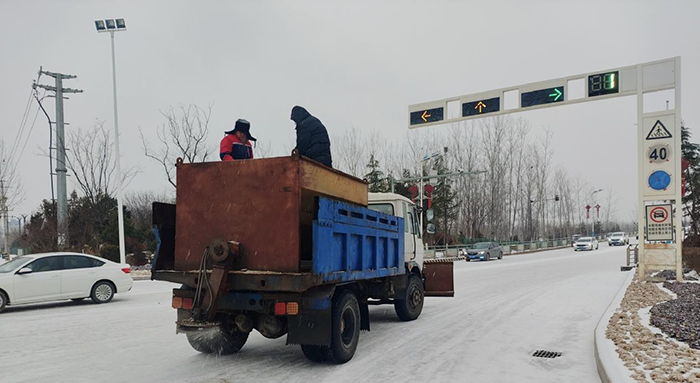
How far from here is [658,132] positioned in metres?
15.6

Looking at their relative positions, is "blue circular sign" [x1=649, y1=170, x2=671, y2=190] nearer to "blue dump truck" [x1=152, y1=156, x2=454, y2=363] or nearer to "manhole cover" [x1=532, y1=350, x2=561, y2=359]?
"manhole cover" [x1=532, y1=350, x2=561, y2=359]

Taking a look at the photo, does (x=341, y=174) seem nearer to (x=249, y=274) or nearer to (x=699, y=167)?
(x=249, y=274)

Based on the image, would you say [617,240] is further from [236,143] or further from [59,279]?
[236,143]

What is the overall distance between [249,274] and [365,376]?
183 centimetres

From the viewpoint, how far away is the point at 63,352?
7.45 meters

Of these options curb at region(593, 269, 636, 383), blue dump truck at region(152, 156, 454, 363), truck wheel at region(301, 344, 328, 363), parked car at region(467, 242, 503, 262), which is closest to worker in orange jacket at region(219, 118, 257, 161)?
blue dump truck at region(152, 156, 454, 363)

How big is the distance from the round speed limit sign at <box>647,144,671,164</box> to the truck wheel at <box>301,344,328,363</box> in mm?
13897

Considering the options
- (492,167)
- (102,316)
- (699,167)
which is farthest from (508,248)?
(102,316)

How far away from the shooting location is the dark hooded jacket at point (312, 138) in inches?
283

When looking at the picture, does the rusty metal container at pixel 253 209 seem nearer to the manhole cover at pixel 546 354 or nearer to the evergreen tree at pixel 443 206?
the manhole cover at pixel 546 354

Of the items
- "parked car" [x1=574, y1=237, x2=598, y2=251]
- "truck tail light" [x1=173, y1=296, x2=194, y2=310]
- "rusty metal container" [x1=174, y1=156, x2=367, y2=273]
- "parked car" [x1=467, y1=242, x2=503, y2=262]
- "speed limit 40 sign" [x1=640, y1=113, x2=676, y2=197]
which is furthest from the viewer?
"parked car" [x1=574, y1=237, x2=598, y2=251]

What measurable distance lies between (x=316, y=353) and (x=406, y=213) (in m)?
4.44

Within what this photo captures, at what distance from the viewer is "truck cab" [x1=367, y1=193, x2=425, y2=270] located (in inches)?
389

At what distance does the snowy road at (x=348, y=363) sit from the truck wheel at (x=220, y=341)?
0.48 ft
